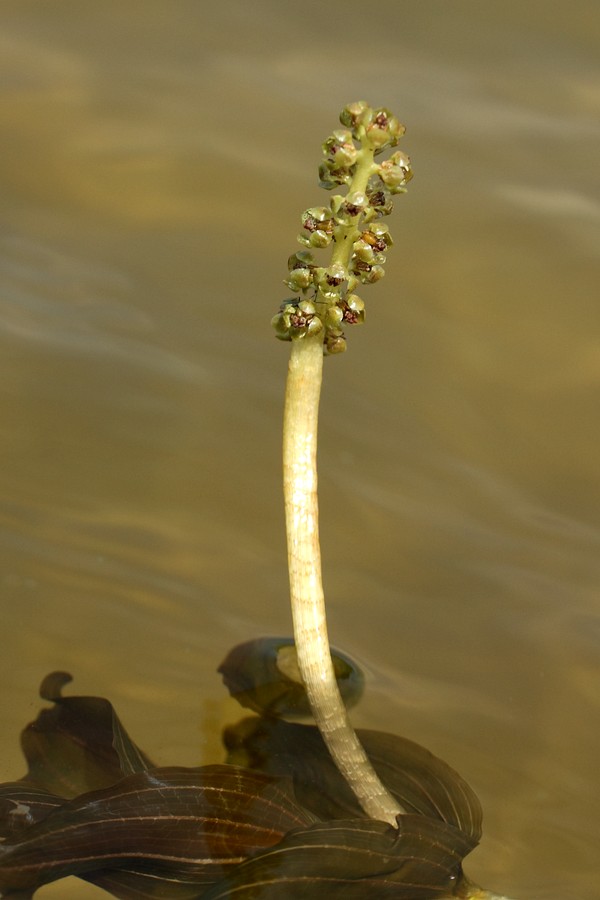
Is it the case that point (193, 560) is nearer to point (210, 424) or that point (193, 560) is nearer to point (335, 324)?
point (210, 424)

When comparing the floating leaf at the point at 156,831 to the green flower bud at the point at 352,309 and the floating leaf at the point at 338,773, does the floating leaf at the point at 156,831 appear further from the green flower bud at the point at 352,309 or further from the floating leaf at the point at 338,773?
the green flower bud at the point at 352,309

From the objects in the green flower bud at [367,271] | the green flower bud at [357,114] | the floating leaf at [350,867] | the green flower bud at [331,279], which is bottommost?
the floating leaf at [350,867]

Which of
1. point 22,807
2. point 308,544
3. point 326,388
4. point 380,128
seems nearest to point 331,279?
point 380,128

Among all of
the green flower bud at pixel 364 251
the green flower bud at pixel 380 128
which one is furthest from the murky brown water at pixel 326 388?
the green flower bud at pixel 380 128

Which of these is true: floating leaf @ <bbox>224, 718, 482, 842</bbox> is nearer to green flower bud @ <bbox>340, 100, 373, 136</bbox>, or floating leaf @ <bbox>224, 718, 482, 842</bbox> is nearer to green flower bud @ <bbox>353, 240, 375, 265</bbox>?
green flower bud @ <bbox>353, 240, 375, 265</bbox>

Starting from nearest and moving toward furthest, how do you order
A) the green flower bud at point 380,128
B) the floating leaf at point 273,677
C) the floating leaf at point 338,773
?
1. the green flower bud at point 380,128
2. the floating leaf at point 338,773
3. the floating leaf at point 273,677

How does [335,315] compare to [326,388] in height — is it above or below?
below

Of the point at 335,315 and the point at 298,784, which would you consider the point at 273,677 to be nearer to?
the point at 298,784
